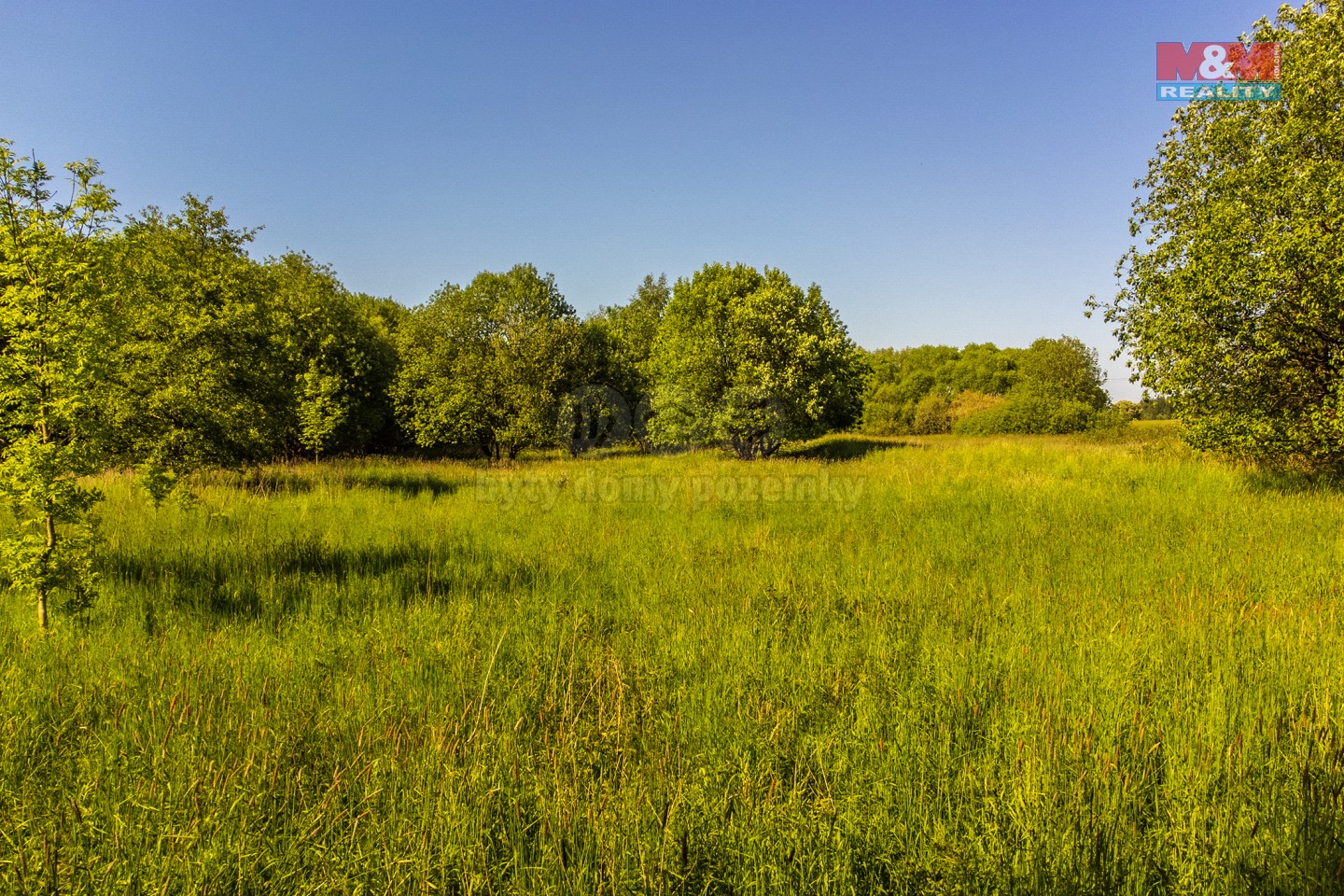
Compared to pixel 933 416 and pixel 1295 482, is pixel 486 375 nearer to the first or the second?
pixel 1295 482

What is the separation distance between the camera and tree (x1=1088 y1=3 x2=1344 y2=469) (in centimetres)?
880

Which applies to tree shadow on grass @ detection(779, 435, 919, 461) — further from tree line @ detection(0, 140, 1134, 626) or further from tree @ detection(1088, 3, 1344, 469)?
tree @ detection(1088, 3, 1344, 469)

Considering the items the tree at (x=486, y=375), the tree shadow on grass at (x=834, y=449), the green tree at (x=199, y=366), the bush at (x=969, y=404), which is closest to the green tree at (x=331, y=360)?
the tree at (x=486, y=375)

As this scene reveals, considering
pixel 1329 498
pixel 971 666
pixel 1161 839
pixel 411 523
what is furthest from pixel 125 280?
pixel 1329 498

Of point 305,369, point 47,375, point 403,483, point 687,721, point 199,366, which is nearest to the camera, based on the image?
point 687,721

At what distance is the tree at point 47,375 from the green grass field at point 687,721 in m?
0.64

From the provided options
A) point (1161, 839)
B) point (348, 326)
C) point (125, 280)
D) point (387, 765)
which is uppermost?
point (348, 326)

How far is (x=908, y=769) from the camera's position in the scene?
2.66 metres

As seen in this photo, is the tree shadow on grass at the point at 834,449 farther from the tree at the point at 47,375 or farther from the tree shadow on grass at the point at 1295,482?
the tree at the point at 47,375

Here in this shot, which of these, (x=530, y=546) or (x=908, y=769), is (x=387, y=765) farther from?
(x=530, y=546)

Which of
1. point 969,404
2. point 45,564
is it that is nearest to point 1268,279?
point 45,564

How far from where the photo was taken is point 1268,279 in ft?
29.3

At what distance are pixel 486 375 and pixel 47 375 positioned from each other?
2156cm

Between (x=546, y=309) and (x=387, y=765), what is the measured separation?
1243 inches
